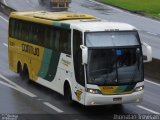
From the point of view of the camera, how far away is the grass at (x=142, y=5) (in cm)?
5891

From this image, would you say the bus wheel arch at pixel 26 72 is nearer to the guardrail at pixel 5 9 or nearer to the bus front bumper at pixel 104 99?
the bus front bumper at pixel 104 99

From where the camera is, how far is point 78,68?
691 inches

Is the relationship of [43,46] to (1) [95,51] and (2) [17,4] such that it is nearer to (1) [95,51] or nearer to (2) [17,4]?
(1) [95,51]

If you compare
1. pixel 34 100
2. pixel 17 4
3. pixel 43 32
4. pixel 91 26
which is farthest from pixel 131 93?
pixel 17 4

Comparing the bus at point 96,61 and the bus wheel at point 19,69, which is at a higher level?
the bus at point 96,61

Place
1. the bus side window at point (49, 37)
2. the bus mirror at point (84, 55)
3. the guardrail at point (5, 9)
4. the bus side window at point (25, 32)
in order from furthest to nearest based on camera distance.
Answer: the guardrail at point (5, 9) < the bus side window at point (25, 32) < the bus side window at point (49, 37) < the bus mirror at point (84, 55)

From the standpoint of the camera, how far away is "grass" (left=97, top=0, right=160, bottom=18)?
58906 mm

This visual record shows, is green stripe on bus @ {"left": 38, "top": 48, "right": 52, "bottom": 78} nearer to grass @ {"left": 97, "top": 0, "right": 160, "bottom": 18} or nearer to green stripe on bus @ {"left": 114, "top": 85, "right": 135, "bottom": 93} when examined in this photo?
green stripe on bus @ {"left": 114, "top": 85, "right": 135, "bottom": 93}

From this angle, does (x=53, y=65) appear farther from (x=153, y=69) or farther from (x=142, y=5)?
(x=142, y=5)

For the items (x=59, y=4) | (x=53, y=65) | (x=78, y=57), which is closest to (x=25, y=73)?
(x=53, y=65)

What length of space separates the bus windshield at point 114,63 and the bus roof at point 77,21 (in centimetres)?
44

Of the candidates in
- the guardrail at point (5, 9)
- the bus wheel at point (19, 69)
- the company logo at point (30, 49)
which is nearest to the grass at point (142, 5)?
the guardrail at point (5, 9)

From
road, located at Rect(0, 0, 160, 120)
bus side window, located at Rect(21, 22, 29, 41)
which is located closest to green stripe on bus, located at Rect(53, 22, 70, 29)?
road, located at Rect(0, 0, 160, 120)

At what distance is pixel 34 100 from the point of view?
19.6 metres
